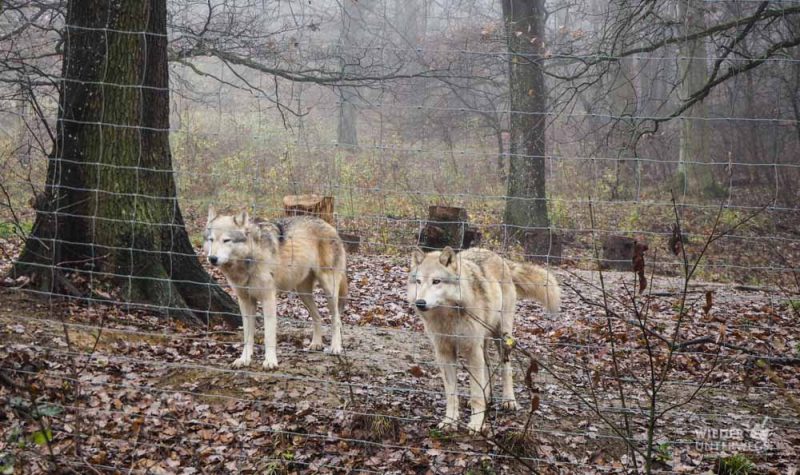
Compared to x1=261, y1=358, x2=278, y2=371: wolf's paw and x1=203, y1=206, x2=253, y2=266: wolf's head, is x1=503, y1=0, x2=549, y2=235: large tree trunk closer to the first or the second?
x1=203, y1=206, x2=253, y2=266: wolf's head

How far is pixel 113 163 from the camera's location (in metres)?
6.40

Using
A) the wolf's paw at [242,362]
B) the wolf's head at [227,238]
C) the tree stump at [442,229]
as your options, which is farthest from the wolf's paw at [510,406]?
the tree stump at [442,229]

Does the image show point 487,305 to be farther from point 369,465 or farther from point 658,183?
point 658,183

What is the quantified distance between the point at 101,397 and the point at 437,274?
2.77 m

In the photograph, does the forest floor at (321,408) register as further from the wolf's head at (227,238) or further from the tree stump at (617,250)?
the tree stump at (617,250)

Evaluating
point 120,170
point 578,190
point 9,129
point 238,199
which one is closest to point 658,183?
point 578,190

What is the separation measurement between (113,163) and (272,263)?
192cm

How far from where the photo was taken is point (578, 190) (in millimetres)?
14062

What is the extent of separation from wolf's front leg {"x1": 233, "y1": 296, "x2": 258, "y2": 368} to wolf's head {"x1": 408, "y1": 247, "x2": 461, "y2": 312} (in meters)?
1.71

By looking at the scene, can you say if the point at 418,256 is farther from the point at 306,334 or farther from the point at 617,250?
the point at 617,250

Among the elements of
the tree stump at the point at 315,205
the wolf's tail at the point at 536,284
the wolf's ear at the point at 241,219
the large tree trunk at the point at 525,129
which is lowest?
the wolf's tail at the point at 536,284

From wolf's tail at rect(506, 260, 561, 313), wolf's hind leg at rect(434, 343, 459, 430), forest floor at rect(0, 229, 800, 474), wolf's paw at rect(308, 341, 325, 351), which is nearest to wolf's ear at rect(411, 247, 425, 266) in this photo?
wolf's hind leg at rect(434, 343, 459, 430)

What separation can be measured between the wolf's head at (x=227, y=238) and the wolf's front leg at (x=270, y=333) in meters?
0.47

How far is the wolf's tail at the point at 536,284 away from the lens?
5.75 meters
